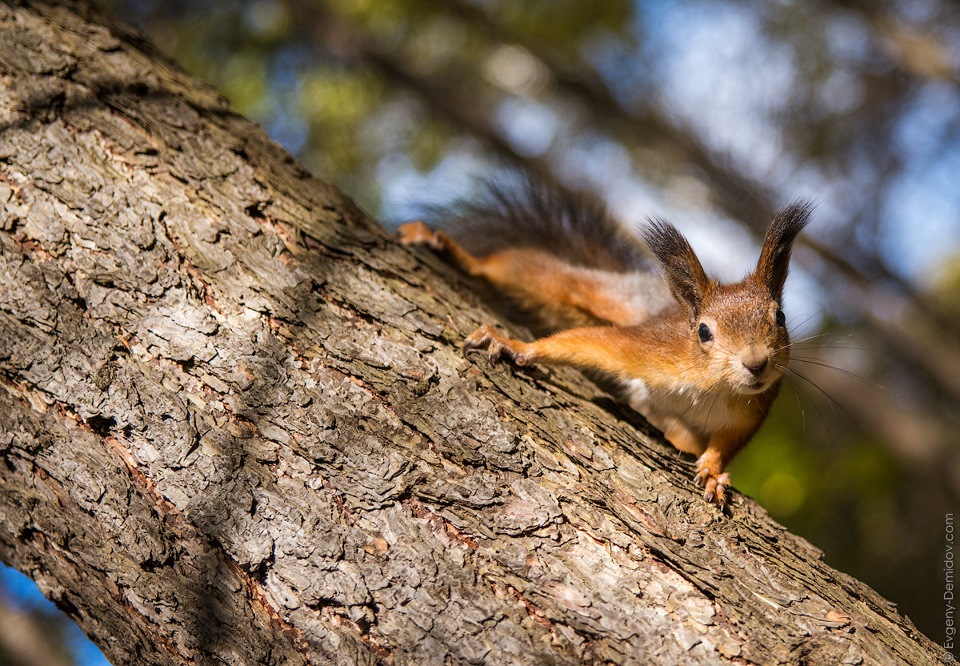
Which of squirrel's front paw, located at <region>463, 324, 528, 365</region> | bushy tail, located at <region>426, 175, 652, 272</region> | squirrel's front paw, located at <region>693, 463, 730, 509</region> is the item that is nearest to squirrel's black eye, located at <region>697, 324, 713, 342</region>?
squirrel's front paw, located at <region>693, 463, 730, 509</region>

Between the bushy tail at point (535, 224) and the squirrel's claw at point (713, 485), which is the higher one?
the bushy tail at point (535, 224)

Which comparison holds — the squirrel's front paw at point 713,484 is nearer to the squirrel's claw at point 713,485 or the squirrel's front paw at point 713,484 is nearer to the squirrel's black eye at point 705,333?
the squirrel's claw at point 713,485

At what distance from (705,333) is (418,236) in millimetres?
1410

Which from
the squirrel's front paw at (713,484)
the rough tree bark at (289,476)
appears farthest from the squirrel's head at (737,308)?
the rough tree bark at (289,476)

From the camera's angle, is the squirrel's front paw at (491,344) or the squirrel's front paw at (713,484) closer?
the squirrel's front paw at (713,484)

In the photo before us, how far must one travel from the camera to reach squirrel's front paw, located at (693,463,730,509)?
8.28 ft

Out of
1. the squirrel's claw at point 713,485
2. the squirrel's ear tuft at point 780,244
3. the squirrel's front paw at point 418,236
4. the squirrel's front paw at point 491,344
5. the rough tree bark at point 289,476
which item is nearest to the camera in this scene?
the rough tree bark at point 289,476

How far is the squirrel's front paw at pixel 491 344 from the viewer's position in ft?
8.66

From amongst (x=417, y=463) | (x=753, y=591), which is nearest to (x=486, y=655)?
(x=417, y=463)

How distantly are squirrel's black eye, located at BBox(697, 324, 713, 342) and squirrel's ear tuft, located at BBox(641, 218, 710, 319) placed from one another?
11 centimetres

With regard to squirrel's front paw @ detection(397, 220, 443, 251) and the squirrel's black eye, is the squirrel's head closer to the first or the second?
the squirrel's black eye

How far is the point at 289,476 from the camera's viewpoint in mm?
2154

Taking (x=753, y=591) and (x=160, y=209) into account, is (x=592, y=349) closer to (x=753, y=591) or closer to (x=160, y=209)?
(x=753, y=591)

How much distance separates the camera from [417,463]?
7.27 feet
